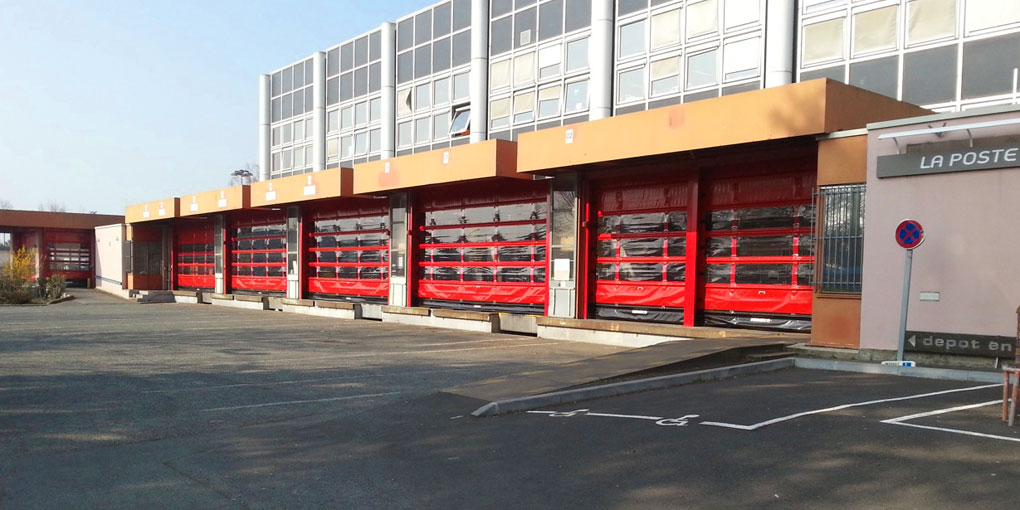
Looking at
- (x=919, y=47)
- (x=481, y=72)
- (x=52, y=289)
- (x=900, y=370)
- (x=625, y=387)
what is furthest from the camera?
(x=52, y=289)

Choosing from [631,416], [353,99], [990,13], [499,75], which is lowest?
[631,416]

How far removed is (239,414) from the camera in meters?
9.16

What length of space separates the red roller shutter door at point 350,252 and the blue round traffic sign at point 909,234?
17711mm

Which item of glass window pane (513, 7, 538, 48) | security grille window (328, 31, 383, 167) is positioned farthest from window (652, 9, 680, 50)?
security grille window (328, 31, 383, 167)

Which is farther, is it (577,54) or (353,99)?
(353,99)

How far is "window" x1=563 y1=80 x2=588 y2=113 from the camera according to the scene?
22.4 m

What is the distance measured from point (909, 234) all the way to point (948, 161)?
4.35 ft

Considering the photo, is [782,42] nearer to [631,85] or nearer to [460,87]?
[631,85]

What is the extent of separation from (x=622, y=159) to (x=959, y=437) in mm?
10478

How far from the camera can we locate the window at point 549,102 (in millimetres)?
23281

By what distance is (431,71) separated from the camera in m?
28.5

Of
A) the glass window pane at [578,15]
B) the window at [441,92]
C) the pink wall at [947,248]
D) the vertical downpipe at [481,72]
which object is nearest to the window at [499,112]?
the vertical downpipe at [481,72]

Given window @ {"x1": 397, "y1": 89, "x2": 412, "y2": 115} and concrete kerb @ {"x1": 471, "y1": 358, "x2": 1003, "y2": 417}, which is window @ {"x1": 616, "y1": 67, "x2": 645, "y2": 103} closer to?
window @ {"x1": 397, "y1": 89, "x2": 412, "y2": 115}

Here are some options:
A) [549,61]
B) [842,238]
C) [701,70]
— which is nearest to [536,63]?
[549,61]
